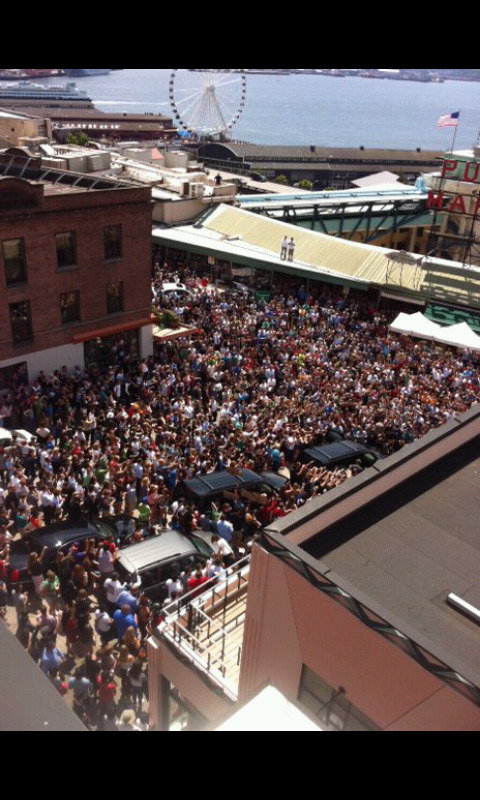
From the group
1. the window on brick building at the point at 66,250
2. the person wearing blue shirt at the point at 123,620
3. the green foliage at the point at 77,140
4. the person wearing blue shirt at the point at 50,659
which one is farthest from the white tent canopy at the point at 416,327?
the green foliage at the point at 77,140

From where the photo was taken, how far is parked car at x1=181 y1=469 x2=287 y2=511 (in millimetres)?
15047

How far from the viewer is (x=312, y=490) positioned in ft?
52.4

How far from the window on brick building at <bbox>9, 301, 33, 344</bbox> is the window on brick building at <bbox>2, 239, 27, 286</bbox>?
857 mm

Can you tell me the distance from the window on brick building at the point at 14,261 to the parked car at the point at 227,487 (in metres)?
10.2

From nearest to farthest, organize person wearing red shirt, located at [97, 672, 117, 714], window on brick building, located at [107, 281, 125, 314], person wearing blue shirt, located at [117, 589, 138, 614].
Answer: person wearing red shirt, located at [97, 672, 117, 714] < person wearing blue shirt, located at [117, 589, 138, 614] < window on brick building, located at [107, 281, 125, 314]

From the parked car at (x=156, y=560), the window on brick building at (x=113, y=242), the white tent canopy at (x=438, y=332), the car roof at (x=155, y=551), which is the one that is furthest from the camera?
the white tent canopy at (x=438, y=332)

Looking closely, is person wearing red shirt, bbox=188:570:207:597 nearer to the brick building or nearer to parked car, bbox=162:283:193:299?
the brick building

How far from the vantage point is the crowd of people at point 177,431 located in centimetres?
1134

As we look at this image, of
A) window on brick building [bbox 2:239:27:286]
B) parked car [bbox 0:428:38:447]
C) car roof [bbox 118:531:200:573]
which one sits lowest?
car roof [bbox 118:531:200:573]

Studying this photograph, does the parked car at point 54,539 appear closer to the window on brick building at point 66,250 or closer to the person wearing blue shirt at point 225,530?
the person wearing blue shirt at point 225,530

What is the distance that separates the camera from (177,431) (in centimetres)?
1764

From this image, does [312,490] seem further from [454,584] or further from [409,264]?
[409,264]

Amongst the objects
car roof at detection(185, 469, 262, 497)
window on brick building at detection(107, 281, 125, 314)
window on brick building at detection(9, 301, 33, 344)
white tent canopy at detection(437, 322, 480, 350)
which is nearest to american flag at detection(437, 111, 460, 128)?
white tent canopy at detection(437, 322, 480, 350)

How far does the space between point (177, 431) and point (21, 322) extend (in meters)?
7.84
